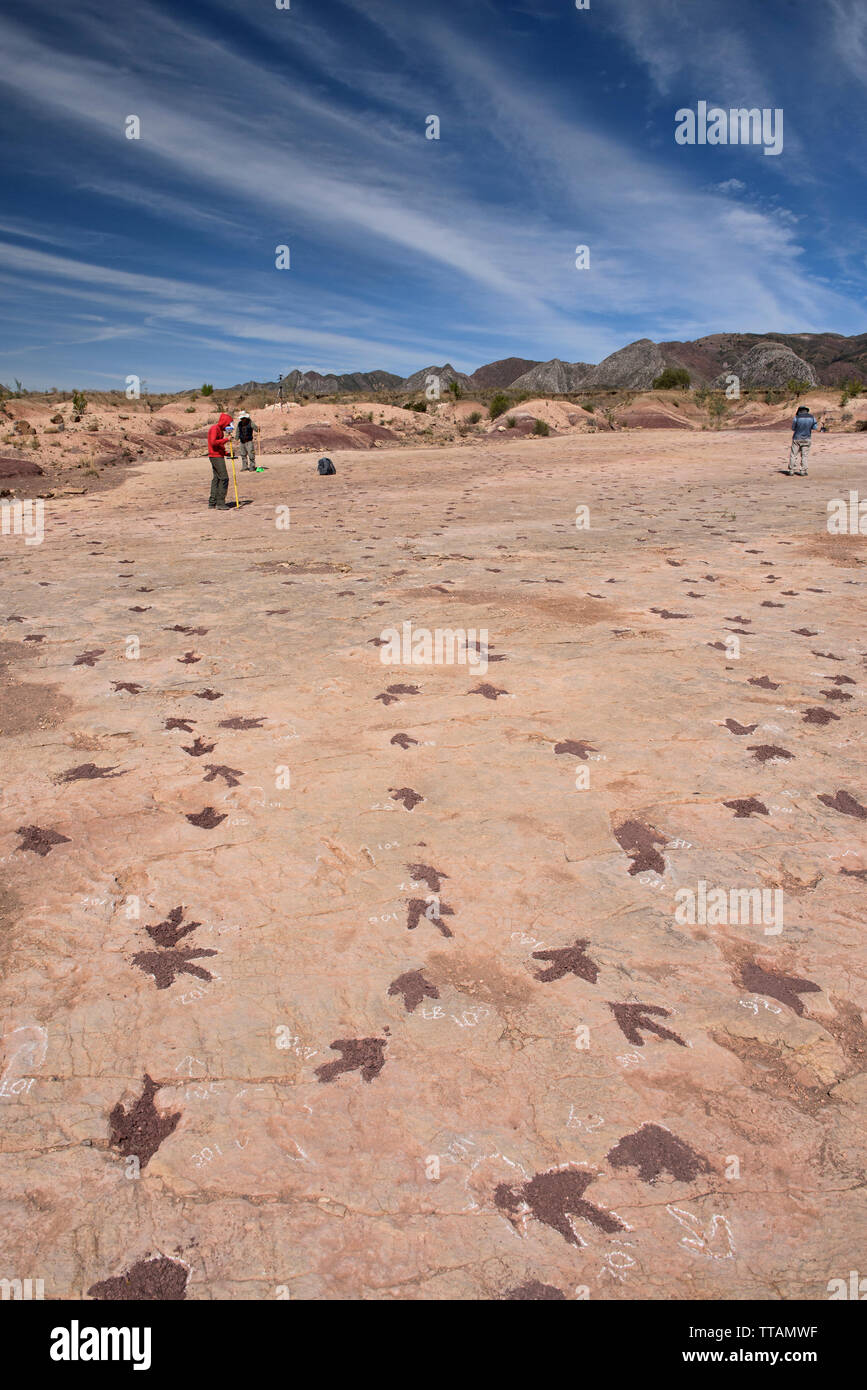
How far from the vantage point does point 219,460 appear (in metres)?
14.0

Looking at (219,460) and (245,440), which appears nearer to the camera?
(219,460)

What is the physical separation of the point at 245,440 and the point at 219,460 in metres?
5.80

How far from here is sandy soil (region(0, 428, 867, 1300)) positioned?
1844 millimetres

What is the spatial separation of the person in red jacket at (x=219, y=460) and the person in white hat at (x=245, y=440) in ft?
13.1

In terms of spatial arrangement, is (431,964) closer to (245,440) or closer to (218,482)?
(218,482)

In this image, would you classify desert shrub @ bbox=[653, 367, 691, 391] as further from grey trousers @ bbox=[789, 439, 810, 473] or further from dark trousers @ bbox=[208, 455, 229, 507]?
dark trousers @ bbox=[208, 455, 229, 507]

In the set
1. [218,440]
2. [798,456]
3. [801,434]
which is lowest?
[218,440]

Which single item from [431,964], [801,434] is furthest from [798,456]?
[431,964]

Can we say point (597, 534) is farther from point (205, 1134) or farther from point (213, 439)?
point (205, 1134)

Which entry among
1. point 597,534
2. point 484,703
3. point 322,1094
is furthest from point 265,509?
point 322,1094

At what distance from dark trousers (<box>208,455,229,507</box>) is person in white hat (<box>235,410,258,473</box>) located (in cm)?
398

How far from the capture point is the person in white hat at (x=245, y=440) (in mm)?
18547

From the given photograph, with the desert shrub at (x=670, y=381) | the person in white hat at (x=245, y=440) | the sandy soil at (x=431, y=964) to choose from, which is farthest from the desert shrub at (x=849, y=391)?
the sandy soil at (x=431, y=964)

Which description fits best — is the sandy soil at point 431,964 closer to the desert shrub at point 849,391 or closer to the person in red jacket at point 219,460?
the person in red jacket at point 219,460
